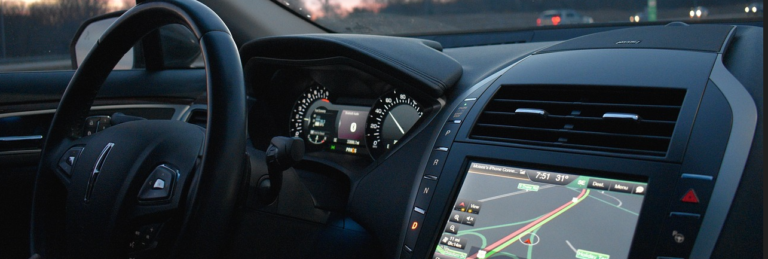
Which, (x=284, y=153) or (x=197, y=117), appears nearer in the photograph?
(x=284, y=153)

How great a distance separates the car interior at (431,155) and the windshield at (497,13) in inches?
1.9

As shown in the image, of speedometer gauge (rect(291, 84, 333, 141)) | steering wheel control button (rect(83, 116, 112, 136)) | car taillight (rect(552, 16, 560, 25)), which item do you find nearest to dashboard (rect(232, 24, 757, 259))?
speedometer gauge (rect(291, 84, 333, 141))

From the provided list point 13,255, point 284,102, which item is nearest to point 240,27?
point 284,102

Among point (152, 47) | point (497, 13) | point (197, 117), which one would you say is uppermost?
point (497, 13)

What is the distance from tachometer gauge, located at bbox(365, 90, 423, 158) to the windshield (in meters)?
0.78

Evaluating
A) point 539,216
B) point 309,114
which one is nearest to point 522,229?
point 539,216

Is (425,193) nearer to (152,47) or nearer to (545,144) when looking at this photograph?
(545,144)

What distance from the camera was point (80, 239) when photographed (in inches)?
51.5

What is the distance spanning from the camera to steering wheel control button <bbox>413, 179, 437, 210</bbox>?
1679mm

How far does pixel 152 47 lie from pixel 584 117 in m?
2.50

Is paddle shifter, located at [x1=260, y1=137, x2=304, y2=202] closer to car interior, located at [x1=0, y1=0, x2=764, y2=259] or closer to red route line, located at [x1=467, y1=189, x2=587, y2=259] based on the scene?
car interior, located at [x1=0, y1=0, x2=764, y2=259]

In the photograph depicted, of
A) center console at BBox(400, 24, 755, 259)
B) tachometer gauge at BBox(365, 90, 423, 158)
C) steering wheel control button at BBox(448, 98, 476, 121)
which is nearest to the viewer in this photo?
center console at BBox(400, 24, 755, 259)

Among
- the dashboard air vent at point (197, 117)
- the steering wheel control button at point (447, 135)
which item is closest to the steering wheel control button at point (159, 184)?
the steering wheel control button at point (447, 135)

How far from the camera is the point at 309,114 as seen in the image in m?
2.56
